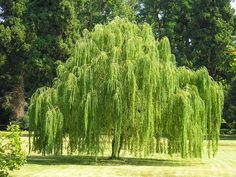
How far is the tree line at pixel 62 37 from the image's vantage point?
47719 millimetres

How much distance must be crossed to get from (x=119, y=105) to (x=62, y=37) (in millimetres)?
30200

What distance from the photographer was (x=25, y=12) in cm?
4944

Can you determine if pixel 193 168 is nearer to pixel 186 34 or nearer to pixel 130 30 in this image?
pixel 130 30

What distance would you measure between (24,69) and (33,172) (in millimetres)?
32563

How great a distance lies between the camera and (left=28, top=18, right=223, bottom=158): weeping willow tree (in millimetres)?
20203

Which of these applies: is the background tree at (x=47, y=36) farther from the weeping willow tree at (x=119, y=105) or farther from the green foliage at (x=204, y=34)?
the weeping willow tree at (x=119, y=105)

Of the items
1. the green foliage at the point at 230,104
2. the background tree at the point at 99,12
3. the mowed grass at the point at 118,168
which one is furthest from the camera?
the background tree at the point at 99,12

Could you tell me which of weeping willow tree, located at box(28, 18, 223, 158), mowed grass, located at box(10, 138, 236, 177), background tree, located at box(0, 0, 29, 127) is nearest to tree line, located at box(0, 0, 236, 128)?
background tree, located at box(0, 0, 29, 127)

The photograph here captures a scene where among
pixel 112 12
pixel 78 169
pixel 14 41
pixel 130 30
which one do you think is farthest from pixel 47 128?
pixel 112 12

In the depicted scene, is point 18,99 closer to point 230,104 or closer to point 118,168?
point 230,104

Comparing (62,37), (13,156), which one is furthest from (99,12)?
(13,156)

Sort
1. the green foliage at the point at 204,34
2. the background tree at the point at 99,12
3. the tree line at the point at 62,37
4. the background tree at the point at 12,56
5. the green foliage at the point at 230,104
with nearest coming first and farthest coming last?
the background tree at the point at 12,56, the tree line at the point at 62,37, the green foliage at the point at 230,104, the green foliage at the point at 204,34, the background tree at the point at 99,12

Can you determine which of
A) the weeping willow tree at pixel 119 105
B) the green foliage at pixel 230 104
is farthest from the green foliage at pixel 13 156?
the green foliage at pixel 230 104

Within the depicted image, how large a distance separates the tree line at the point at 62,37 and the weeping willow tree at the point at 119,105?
79.3ft
